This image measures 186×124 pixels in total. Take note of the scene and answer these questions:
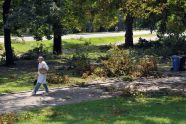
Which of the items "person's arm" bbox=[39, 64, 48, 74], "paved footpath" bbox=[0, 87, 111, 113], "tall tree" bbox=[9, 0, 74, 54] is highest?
"tall tree" bbox=[9, 0, 74, 54]

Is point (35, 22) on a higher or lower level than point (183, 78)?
higher

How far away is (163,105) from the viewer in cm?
1596

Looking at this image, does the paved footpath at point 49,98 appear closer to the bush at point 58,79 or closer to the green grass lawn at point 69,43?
the bush at point 58,79

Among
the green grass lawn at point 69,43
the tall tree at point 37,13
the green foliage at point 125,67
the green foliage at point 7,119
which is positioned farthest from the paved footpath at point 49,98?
the green grass lawn at point 69,43

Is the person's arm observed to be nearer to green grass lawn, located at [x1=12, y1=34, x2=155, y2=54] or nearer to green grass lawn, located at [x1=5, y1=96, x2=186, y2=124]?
green grass lawn, located at [x1=5, y1=96, x2=186, y2=124]

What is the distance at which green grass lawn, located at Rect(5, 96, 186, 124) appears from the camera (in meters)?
13.3

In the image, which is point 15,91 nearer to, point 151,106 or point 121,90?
point 121,90

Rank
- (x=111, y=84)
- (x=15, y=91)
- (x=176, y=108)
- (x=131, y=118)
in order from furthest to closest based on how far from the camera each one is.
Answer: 1. (x=111, y=84)
2. (x=15, y=91)
3. (x=176, y=108)
4. (x=131, y=118)

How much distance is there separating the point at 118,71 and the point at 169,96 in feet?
21.2

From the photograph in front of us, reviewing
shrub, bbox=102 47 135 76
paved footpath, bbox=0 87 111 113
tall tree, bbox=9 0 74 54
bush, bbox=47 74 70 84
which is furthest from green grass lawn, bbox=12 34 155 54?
paved footpath, bbox=0 87 111 113

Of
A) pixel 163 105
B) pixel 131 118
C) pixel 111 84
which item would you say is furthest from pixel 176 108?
pixel 111 84

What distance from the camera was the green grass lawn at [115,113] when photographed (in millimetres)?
13320

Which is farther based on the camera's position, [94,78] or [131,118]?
[94,78]

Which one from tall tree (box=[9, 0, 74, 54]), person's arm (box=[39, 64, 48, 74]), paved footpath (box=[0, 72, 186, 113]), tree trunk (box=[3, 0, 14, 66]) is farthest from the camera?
tree trunk (box=[3, 0, 14, 66])
